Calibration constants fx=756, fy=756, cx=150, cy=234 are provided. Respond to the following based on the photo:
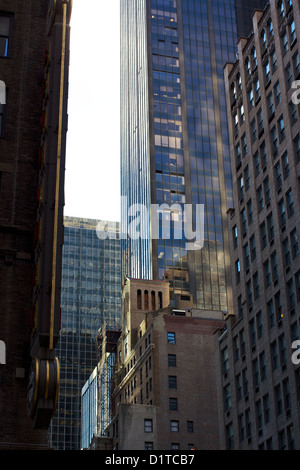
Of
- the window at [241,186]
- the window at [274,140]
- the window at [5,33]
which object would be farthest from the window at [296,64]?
the window at [5,33]

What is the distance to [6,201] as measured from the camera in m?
28.0

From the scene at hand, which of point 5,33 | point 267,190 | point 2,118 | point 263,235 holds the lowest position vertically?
point 2,118

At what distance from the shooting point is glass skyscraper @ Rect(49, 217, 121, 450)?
550ft

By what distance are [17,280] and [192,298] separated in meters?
110

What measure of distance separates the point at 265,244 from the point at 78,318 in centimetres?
12129

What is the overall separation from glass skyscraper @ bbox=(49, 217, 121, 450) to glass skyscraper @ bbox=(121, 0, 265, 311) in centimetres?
1983

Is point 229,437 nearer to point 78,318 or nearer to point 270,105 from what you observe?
point 270,105

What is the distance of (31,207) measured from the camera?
2812 cm

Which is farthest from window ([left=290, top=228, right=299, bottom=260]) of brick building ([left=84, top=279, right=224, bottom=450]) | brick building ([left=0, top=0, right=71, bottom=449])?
brick building ([left=84, top=279, right=224, bottom=450])

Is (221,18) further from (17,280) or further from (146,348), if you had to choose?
(17,280)

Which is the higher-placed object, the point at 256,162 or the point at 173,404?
the point at 256,162

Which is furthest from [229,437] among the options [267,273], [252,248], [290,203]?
[290,203]

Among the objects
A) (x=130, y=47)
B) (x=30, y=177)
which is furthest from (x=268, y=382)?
(x=130, y=47)

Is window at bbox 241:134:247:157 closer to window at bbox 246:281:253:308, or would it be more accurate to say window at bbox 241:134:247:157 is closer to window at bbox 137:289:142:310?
window at bbox 246:281:253:308
